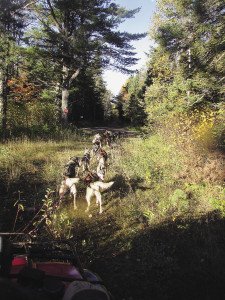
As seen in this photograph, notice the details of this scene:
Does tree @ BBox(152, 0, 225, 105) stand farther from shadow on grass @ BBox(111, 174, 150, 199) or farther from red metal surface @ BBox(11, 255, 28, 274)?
red metal surface @ BBox(11, 255, 28, 274)

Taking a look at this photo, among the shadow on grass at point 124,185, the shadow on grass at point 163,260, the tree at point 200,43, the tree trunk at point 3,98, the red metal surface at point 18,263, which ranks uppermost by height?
the tree at point 200,43

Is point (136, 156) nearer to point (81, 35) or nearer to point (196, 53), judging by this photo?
point (196, 53)

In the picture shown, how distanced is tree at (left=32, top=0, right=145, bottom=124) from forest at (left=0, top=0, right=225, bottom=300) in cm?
8

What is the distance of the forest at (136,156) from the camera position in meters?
6.61

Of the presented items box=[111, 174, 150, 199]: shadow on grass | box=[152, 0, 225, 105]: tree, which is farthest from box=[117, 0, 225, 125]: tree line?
box=[111, 174, 150, 199]: shadow on grass

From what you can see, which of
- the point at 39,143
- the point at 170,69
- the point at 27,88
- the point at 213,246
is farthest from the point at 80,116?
the point at 213,246

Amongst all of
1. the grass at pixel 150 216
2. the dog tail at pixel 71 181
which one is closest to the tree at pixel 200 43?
the grass at pixel 150 216

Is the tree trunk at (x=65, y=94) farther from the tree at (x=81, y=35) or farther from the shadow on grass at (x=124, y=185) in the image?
the shadow on grass at (x=124, y=185)

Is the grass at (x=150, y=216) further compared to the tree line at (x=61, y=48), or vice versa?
the tree line at (x=61, y=48)

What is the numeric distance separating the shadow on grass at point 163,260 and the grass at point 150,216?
0.02m

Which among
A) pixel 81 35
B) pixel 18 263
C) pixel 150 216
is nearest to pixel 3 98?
pixel 81 35

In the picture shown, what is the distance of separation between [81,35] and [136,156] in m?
11.7

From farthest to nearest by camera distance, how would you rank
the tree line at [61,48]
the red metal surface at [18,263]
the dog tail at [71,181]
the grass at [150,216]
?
the tree line at [61,48], the dog tail at [71,181], the grass at [150,216], the red metal surface at [18,263]

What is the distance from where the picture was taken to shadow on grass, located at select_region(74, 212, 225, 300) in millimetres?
5898
